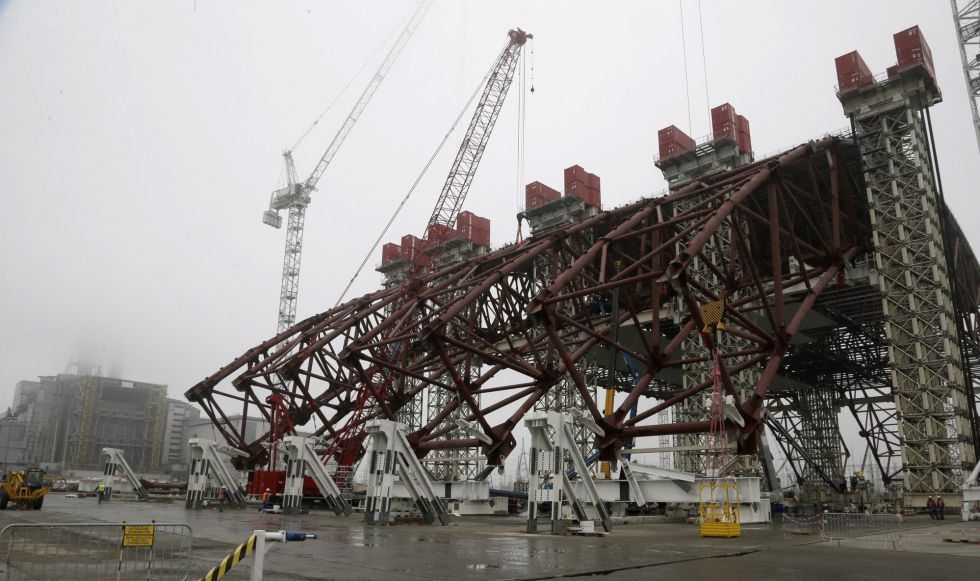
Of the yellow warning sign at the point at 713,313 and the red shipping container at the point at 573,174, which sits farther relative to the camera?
the red shipping container at the point at 573,174

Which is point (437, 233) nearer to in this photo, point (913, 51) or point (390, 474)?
point (390, 474)

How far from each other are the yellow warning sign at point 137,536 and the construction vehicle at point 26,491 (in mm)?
27578

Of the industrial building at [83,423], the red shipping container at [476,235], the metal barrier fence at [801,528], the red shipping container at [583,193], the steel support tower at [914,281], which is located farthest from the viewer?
the industrial building at [83,423]

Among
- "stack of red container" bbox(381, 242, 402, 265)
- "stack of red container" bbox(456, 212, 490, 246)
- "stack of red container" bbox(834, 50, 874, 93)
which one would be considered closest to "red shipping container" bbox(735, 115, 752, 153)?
"stack of red container" bbox(834, 50, 874, 93)

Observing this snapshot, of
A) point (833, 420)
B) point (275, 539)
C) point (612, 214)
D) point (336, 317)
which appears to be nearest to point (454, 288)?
point (612, 214)

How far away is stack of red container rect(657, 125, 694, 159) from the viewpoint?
51.8 meters

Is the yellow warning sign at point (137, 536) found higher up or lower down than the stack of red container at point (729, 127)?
lower down

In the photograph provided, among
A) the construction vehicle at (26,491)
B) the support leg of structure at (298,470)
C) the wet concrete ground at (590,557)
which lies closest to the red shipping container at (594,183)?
the support leg of structure at (298,470)

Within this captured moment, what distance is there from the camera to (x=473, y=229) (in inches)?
2862

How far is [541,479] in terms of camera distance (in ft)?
83.7

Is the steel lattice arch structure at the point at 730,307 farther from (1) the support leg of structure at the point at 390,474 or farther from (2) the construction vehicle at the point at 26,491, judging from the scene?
(2) the construction vehicle at the point at 26,491

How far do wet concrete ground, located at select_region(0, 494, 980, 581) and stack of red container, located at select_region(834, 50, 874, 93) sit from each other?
2887cm

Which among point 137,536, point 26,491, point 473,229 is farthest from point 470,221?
point 137,536

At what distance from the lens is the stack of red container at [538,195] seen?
6262cm
